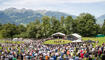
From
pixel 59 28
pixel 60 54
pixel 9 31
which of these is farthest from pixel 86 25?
pixel 60 54

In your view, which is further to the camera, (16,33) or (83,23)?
(16,33)

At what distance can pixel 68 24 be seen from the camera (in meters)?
85.8

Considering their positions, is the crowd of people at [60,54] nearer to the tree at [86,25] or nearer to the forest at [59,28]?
the forest at [59,28]

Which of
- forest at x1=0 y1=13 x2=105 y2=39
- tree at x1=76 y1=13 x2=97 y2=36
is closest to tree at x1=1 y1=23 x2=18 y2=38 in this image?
forest at x1=0 y1=13 x2=105 y2=39

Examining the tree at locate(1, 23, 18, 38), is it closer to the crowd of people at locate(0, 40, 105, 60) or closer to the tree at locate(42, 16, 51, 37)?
the tree at locate(42, 16, 51, 37)

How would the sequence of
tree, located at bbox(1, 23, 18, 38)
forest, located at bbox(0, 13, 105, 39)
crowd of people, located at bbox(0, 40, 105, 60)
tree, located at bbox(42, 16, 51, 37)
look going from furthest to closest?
tree, located at bbox(1, 23, 18, 38)
forest, located at bbox(0, 13, 105, 39)
tree, located at bbox(42, 16, 51, 37)
crowd of people, located at bbox(0, 40, 105, 60)

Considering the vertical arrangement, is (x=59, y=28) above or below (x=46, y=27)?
below

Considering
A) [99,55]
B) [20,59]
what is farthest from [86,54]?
[20,59]

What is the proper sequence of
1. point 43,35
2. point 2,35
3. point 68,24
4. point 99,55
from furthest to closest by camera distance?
point 2,35 → point 68,24 → point 43,35 → point 99,55

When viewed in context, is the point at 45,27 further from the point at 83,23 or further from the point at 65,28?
the point at 83,23

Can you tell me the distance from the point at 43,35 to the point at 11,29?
25350 millimetres

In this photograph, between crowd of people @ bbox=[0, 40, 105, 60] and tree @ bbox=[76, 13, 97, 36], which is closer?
crowd of people @ bbox=[0, 40, 105, 60]

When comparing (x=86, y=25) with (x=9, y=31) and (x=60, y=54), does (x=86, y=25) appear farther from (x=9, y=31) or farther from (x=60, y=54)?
(x=60, y=54)

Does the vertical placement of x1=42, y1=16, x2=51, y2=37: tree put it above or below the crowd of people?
below
